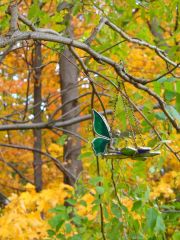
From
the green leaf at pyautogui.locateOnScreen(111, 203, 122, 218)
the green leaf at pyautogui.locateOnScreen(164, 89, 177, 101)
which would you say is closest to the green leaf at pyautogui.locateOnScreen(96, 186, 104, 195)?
the green leaf at pyautogui.locateOnScreen(111, 203, 122, 218)

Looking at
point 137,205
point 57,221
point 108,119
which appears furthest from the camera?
point 108,119

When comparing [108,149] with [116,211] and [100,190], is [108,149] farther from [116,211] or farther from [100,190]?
[116,211]

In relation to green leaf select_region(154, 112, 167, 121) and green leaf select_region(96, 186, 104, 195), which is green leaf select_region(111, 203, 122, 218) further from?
green leaf select_region(154, 112, 167, 121)

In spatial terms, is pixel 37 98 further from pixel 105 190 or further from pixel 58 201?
pixel 105 190

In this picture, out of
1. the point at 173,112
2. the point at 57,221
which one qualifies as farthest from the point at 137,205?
the point at 57,221

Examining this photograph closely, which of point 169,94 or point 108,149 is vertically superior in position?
point 169,94

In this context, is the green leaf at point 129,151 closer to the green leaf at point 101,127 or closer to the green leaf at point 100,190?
the green leaf at point 101,127

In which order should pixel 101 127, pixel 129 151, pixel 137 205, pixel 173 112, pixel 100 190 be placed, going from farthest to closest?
pixel 100 190, pixel 137 205, pixel 173 112, pixel 101 127, pixel 129 151

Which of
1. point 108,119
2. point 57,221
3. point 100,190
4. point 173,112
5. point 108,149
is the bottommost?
point 57,221

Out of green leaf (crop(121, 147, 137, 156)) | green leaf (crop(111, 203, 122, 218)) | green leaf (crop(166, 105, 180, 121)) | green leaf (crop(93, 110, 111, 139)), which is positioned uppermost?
green leaf (crop(166, 105, 180, 121))

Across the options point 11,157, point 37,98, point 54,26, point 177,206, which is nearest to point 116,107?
point 177,206

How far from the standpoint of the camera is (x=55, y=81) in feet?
23.8

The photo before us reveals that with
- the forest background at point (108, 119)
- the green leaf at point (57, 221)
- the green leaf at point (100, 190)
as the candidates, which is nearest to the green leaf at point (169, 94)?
the forest background at point (108, 119)

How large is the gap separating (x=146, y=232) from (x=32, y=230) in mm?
1263
